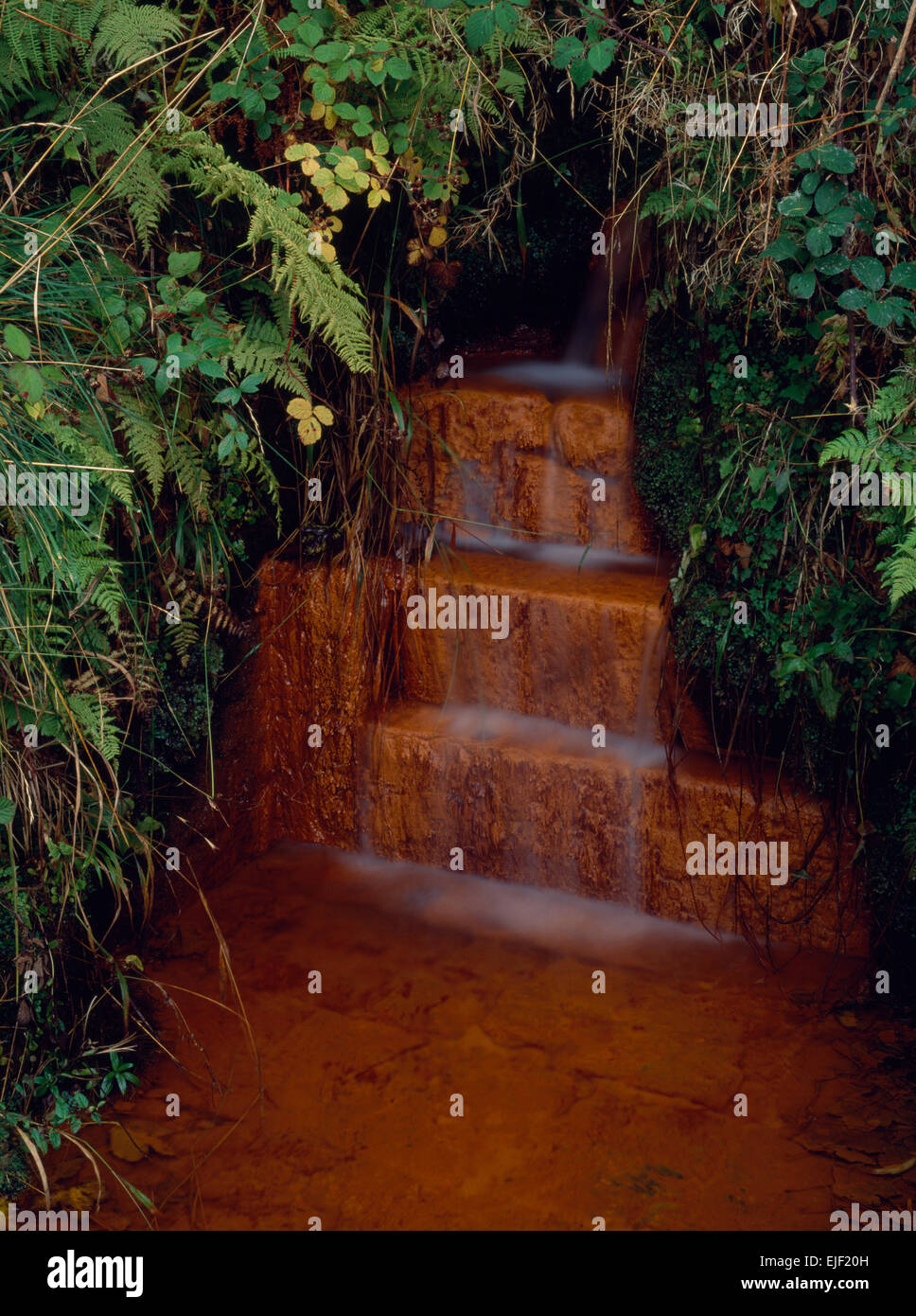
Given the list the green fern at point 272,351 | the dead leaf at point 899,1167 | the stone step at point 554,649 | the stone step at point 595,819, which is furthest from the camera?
the stone step at point 554,649

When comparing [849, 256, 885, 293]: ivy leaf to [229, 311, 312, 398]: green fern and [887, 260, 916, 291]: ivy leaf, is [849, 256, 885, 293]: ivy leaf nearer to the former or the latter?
[887, 260, 916, 291]: ivy leaf

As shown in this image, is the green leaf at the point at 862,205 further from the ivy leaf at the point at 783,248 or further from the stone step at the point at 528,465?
the stone step at the point at 528,465

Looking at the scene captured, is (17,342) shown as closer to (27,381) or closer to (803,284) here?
(27,381)

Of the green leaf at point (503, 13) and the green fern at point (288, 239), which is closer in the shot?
the green leaf at point (503, 13)

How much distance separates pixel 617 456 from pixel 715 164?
128 cm

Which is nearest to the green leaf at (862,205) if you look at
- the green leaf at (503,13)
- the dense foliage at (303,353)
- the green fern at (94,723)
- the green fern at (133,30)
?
the dense foliage at (303,353)

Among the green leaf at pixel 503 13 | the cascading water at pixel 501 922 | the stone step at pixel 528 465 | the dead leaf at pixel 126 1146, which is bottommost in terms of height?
the dead leaf at pixel 126 1146

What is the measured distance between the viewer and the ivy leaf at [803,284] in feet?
11.4

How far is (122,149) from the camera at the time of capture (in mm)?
3518

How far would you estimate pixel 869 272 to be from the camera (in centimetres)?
338

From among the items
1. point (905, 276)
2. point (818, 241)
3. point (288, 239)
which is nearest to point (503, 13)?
point (288, 239)

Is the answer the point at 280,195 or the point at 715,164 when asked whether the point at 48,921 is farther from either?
the point at 715,164

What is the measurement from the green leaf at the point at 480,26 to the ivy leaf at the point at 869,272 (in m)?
1.32

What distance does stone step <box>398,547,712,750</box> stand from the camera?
4453 millimetres
